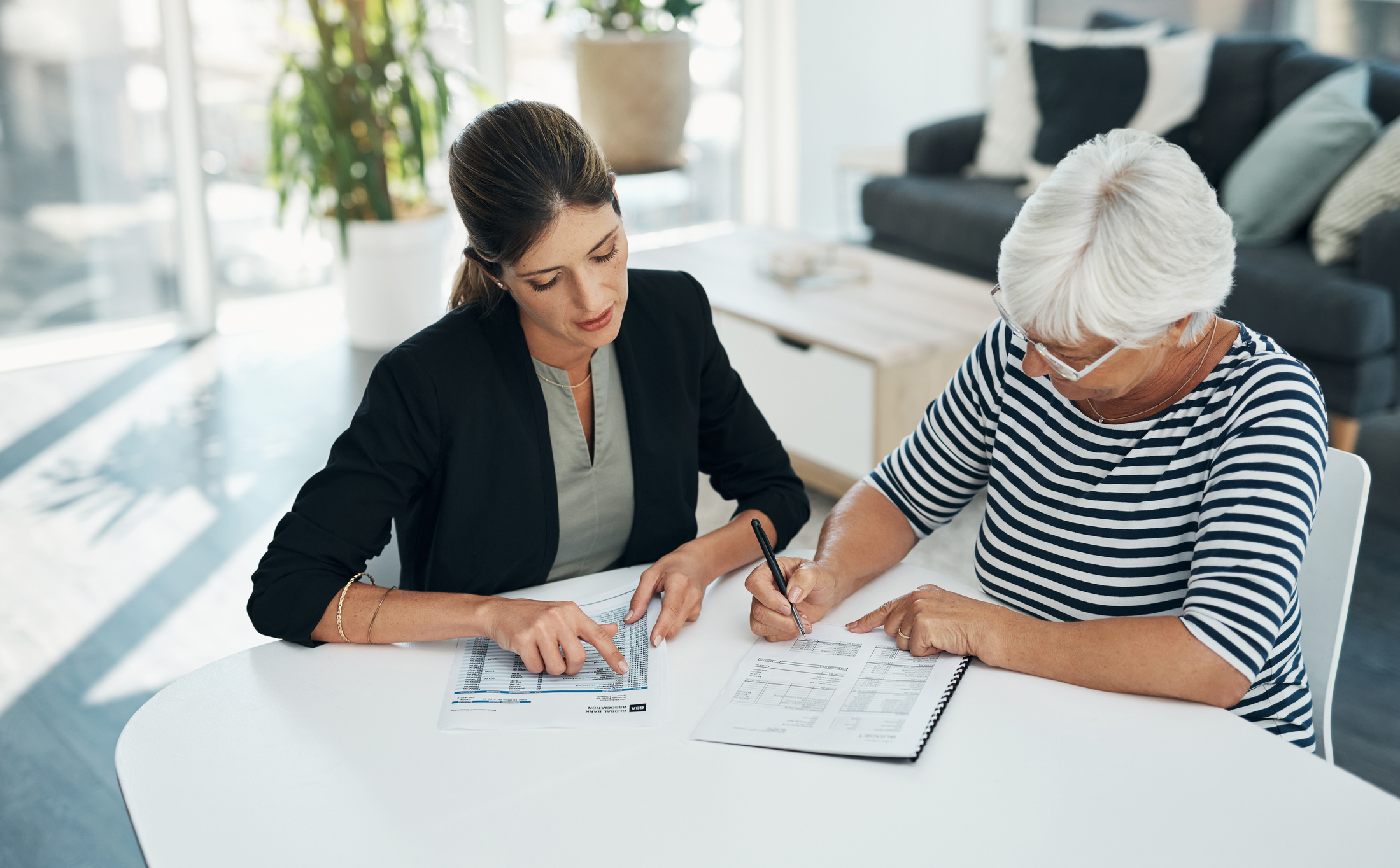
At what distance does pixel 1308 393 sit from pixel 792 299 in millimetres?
2013

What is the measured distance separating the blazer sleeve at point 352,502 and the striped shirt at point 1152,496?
1.88ft

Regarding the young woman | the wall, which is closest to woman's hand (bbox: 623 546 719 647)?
the young woman

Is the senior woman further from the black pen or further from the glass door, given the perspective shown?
the glass door

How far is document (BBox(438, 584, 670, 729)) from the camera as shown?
1094 mm

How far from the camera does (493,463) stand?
4.56ft

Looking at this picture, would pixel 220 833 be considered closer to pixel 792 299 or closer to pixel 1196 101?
pixel 792 299

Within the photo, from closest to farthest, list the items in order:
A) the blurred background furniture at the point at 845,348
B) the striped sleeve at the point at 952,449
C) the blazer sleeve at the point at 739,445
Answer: the striped sleeve at the point at 952,449 → the blazer sleeve at the point at 739,445 → the blurred background furniture at the point at 845,348

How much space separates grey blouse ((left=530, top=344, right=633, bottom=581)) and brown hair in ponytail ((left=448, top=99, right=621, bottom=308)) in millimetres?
184

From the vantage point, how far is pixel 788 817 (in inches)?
37.6

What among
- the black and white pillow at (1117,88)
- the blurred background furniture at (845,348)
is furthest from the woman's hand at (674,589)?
the black and white pillow at (1117,88)

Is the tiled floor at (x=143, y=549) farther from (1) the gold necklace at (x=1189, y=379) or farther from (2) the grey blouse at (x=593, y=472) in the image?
(1) the gold necklace at (x=1189, y=379)

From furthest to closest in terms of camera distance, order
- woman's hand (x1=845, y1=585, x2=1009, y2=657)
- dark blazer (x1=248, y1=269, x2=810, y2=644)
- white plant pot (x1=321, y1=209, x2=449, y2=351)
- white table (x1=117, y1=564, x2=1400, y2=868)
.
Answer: white plant pot (x1=321, y1=209, x2=449, y2=351) → dark blazer (x1=248, y1=269, x2=810, y2=644) → woman's hand (x1=845, y1=585, x2=1009, y2=657) → white table (x1=117, y1=564, x2=1400, y2=868)

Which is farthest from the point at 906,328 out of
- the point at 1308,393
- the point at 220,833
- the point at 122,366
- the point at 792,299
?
the point at 122,366

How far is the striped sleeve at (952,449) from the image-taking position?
4.60 feet
